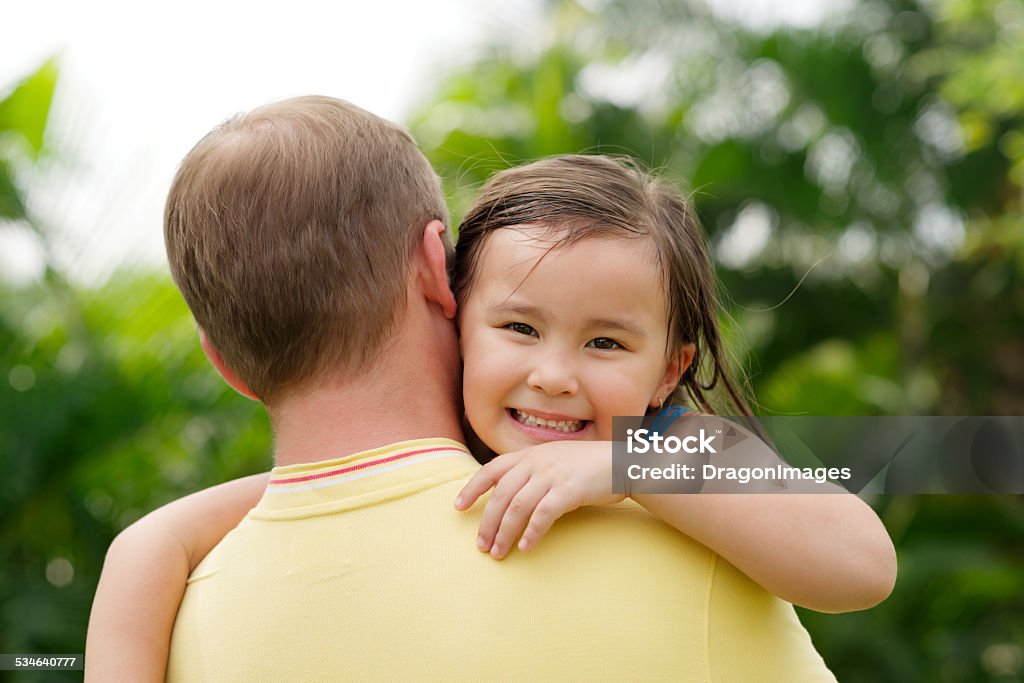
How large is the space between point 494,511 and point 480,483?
6 centimetres

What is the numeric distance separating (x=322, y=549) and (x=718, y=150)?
6059mm

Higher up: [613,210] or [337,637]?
[613,210]

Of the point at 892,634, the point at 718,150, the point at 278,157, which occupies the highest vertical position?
the point at 278,157

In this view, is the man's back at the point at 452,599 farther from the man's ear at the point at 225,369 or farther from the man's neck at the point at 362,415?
the man's ear at the point at 225,369

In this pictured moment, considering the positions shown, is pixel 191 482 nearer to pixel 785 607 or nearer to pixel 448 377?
pixel 448 377

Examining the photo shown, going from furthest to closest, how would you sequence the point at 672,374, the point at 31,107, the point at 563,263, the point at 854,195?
the point at 854,195 → the point at 31,107 → the point at 672,374 → the point at 563,263

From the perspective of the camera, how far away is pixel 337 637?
1.54 m

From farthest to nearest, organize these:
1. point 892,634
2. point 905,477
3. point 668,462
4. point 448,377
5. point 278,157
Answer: point 892,634 < point 905,477 < point 448,377 < point 278,157 < point 668,462

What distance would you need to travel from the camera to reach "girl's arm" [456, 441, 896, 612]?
5.04 ft

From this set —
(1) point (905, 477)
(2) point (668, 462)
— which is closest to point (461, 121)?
(1) point (905, 477)

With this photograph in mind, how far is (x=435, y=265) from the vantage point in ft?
6.09

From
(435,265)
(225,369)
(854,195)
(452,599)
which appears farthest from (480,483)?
(854,195)

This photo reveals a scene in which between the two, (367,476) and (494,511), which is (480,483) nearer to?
(494,511)

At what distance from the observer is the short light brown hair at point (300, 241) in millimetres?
1767
